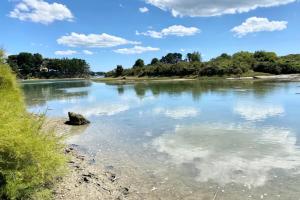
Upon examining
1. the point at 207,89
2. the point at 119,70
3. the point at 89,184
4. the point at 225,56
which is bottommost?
the point at 207,89

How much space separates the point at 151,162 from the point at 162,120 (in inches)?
497

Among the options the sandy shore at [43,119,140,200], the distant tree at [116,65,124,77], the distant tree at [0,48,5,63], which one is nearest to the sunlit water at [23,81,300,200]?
the sandy shore at [43,119,140,200]

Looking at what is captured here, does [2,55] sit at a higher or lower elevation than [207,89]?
higher

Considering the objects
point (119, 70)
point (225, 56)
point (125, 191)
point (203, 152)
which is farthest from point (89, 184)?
point (119, 70)

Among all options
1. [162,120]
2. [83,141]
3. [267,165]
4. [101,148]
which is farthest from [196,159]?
[162,120]

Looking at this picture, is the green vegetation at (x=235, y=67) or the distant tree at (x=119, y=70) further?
the distant tree at (x=119, y=70)

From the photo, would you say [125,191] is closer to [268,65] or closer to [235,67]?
[235,67]

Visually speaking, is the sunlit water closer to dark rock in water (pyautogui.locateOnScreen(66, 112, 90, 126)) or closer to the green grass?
dark rock in water (pyautogui.locateOnScreen(66, 112, 90, 126))

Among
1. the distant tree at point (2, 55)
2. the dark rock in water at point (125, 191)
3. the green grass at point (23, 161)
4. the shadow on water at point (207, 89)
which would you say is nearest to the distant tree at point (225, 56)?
the shadow on water at point (207, 89)

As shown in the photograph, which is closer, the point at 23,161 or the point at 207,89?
the point at 23,161

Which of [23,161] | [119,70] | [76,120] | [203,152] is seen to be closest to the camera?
[23,161]

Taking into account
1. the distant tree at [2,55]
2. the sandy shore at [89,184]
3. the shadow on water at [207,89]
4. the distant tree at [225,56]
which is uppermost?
the distant tree at [225,56]

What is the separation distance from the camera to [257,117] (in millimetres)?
27703

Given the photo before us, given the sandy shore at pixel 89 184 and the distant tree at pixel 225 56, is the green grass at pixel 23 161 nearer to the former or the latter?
the sandy shore at pixel 89 184
